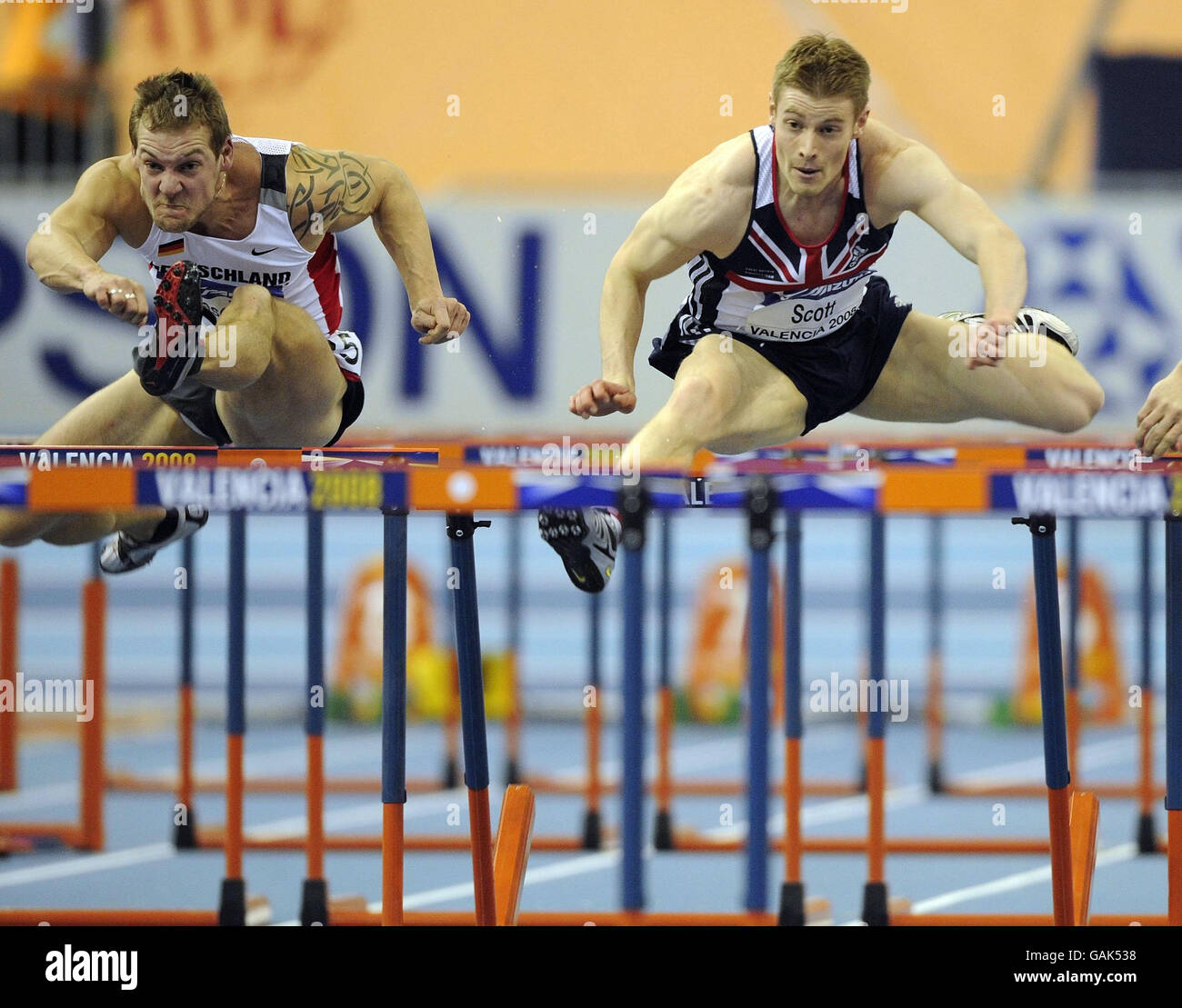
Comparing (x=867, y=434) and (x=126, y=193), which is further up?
(x=126, y=193)

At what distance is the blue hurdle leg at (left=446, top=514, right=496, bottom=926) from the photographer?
381cm

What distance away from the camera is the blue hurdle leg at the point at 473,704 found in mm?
3811

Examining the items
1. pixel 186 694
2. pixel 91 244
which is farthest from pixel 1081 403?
pixel 186 694

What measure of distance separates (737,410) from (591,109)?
5037 mm

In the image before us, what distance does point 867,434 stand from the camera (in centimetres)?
764

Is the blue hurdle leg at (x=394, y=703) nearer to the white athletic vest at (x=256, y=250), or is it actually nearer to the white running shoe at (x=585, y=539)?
the white running shoe at (x=585, y=539)

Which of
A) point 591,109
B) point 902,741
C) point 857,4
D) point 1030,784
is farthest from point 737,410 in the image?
point 857,4

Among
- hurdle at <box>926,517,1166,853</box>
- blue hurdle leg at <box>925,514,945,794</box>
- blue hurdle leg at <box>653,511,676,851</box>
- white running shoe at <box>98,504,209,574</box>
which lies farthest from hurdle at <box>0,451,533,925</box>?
blue hurdle leg at <box>925,514,945,794</box>

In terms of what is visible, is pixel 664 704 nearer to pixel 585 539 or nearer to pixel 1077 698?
pixel 1077 698

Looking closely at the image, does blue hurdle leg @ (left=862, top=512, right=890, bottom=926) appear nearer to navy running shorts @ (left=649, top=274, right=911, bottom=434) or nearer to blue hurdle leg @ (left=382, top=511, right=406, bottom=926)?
navy running shorts @ (left=649, top=274, right=911, bottom=434)
